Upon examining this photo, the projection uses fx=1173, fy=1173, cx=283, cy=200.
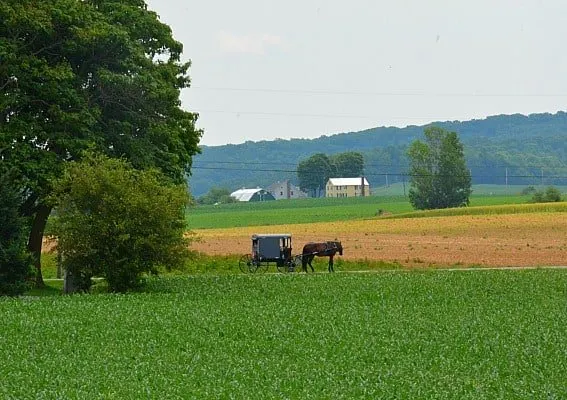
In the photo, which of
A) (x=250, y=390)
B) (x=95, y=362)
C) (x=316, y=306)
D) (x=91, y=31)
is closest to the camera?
(x=250, y=390)

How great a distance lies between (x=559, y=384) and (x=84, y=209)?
26002 mm

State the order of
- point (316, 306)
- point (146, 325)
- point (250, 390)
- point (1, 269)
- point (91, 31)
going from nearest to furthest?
point (250, 390) → point (146, 325) → point (316, 306) → point (1, 269) → point (91, 31)

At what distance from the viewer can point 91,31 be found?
156ft

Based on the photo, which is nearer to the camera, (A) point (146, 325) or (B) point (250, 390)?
(B) point (250, 390)

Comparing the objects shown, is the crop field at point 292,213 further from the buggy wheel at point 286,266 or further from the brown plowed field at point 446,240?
the buggy wheel at point 286,266

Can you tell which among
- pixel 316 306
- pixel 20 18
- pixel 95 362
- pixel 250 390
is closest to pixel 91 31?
pixel 20 18

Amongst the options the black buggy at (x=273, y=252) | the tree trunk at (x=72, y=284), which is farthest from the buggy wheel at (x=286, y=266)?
the tree trunk at (x=72, y=284)

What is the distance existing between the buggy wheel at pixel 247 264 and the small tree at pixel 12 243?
17571 mm

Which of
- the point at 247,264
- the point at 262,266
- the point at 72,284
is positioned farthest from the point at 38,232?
the point at 262,266

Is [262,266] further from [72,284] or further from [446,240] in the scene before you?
[446,240]

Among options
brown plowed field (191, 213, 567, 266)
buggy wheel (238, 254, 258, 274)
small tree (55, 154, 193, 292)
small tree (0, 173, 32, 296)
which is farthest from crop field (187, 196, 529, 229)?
small tree (0, 173, 32, 296)

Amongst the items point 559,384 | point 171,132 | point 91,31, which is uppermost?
point 91,31

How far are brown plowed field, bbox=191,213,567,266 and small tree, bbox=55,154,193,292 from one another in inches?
868

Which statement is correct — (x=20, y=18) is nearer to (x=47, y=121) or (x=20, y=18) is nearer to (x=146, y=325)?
(x=47, y=121)
